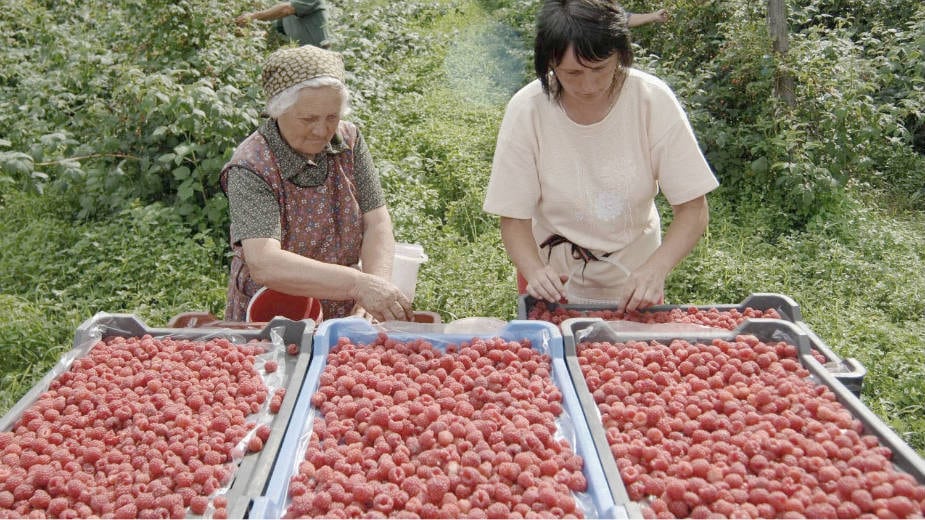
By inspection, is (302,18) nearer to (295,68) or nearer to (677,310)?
(295,68)

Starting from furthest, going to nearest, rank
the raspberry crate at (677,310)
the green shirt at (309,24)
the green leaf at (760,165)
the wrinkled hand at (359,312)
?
the green shirt at (309,24), the green leaf at (760,165), the wrinkled hand at (359,312), the raspberry crate at (677,310)

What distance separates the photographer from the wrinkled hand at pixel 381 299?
2545 mm

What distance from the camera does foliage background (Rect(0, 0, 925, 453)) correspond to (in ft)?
14.2

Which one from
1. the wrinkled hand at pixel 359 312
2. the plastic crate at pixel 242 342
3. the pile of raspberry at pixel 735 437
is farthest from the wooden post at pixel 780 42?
the plastic crate at pixel 242 342

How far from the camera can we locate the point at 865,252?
491 cm

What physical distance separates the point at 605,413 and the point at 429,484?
1.77 ft

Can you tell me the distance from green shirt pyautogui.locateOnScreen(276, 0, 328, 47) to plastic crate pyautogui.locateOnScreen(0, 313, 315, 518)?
4.16 m

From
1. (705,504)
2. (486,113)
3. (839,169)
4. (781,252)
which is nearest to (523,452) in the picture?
(705,504)

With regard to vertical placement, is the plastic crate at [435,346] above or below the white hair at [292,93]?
below

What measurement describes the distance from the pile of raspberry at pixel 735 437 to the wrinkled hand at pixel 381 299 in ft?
2.15

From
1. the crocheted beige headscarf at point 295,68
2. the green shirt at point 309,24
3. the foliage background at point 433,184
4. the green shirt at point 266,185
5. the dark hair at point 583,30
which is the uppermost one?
the dark hair at point 583,30

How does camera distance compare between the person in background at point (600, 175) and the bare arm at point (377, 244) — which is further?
the bare arm at point (377, 244)

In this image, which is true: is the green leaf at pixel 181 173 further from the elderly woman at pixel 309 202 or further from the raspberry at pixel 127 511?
the raspberry at pixel 127 511

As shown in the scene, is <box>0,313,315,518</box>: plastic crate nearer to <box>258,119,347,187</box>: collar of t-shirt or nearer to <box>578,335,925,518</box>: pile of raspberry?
<box>258,119,347,187</box>: collar of t-shirt
